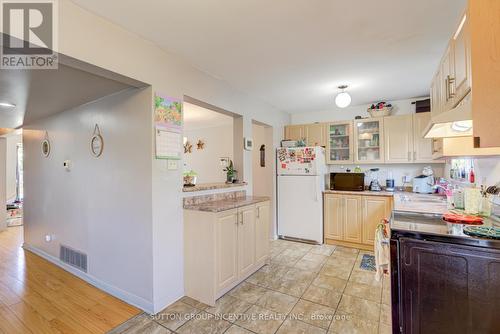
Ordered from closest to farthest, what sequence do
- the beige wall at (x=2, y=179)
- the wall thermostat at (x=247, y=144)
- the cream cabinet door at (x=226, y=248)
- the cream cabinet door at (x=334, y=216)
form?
the cream cabinet door at (x=226, y=248) → the wall thermostat at (x=247, y=144) → the cream cabinet door at (x=334, y=216) → the beige wall at (x=2, y=179)

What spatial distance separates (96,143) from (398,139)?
164 inches

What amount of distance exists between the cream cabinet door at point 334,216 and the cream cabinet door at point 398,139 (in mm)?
1039

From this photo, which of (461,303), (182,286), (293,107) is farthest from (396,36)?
(182,286)

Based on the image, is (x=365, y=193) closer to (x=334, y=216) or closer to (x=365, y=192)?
(x=365, y=192)

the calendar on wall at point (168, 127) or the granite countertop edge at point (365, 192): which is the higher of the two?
the calendar on wall at point (168, 127)

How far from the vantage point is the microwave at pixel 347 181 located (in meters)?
3.83

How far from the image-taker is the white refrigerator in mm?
3766

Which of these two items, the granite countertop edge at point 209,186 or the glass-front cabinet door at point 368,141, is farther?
the glass-front cabinet door at point 368,141

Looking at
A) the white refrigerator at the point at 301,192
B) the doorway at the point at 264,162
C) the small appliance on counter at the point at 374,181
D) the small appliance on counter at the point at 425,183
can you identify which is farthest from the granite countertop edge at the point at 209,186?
the small appliance on counter at the point at 425,183

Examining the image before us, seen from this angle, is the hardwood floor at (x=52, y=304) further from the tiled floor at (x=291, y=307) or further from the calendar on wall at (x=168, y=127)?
the calendar on wall at (x=168, y=127)

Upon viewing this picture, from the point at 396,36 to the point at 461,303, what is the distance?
198 cm

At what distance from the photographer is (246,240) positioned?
8.42 ft

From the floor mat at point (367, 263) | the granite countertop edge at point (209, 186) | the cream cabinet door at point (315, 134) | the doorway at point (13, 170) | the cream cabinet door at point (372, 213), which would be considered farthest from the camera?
the doorway at point (13, 170)

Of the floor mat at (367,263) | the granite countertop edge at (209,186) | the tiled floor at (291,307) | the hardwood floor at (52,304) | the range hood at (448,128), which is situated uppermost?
the range hood at (448,128)
